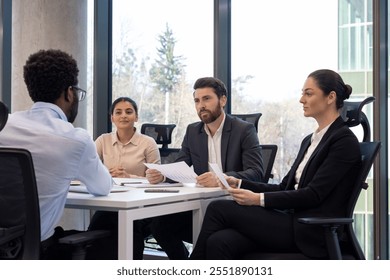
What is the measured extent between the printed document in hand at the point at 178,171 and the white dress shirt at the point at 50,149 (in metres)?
0.62

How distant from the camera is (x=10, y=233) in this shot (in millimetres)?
1823

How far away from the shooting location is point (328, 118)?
2.54 meters

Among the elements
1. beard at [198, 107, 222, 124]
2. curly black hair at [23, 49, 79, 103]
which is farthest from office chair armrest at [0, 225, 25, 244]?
beard at [198, 107, 222, 124]

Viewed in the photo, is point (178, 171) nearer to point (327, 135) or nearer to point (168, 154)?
point (327, 135)

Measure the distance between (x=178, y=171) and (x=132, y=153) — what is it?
1.21 metres

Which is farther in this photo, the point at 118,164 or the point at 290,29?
the point at 290,29

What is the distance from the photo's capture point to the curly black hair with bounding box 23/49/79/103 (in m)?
2.12

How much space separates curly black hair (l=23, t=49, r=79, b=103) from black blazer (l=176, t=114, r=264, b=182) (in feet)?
4.05

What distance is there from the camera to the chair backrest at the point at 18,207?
180 cm

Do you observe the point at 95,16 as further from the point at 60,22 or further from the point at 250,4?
the point at 250,4

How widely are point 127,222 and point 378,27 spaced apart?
2907 millimetres

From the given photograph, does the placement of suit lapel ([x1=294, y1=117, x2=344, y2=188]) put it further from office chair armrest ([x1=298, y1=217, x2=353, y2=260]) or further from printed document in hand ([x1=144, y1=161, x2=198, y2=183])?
printed document in hand ([x1=144, y1=161, x2=198, y2=183])

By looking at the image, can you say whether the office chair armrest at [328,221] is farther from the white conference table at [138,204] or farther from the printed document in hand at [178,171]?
the printed document in hand at [178,171]
